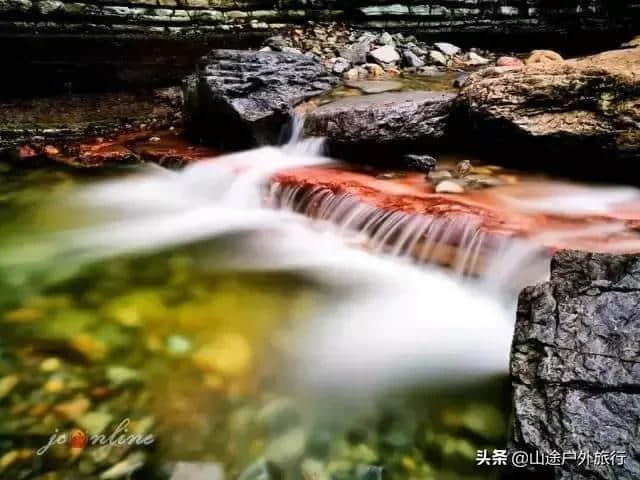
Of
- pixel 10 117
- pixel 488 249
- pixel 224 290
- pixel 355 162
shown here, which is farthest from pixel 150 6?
pixel 488 249

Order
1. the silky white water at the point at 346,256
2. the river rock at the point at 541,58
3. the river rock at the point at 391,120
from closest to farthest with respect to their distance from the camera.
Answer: the silky white water at the point at 346,256 < the river rock at the point at 391,120 < the river rock at the point at 541,58

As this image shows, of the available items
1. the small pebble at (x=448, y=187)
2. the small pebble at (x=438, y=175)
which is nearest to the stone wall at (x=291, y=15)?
the small pebble at (x=438, y=175)

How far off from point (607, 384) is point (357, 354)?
1.41 meters

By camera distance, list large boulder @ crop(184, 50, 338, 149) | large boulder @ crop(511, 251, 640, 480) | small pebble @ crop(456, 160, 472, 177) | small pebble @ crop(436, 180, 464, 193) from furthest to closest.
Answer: large boulder @ crop(184, 50, 338, 149) < small pebble @ crop(456, 160, 472, 177) < small pebble @ crop(436, 180, 464, 193) < large boulder @ crop(511, 251, 640, 480)

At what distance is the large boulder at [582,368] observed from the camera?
183cm

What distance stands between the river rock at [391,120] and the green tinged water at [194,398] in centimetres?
230

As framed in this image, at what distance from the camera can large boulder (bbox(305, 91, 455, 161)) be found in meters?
5.34

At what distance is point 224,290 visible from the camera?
12.0ft

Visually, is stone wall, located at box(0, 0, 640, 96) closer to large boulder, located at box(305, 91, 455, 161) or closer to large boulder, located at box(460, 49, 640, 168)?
large boulder, located at box(305, 91, 455, 161)

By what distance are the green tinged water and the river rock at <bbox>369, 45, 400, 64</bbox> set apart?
19.7ft

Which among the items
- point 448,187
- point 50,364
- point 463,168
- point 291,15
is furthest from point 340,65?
point 50,364

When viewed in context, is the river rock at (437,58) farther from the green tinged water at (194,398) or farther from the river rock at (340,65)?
the green tinged water at (194,398)

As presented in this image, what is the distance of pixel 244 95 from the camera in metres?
6.35

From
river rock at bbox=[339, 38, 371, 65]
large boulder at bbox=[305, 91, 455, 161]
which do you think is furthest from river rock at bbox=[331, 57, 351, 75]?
large boulder at bbox=[305, 91, 455, 161]
